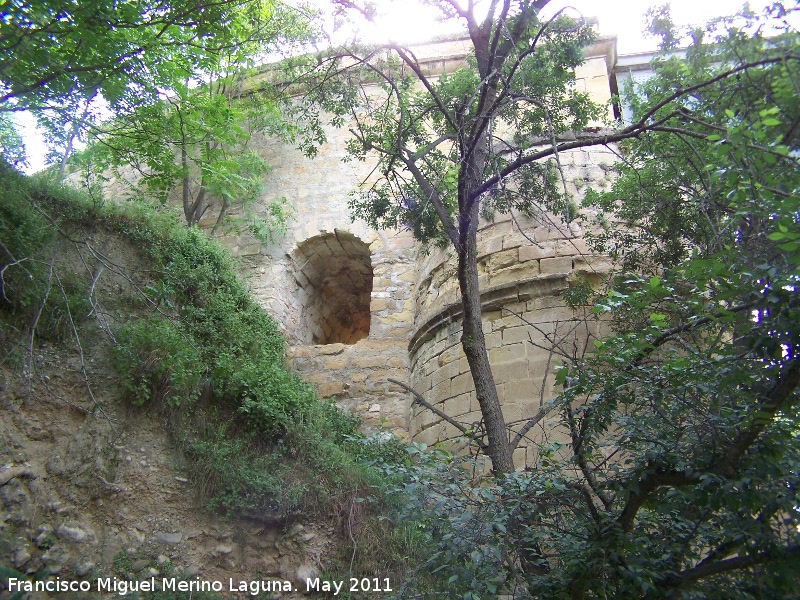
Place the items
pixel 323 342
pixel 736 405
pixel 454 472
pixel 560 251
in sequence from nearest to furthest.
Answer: pixel 736 405
pixel 454 472
pixel 560 251
pixel 323 342

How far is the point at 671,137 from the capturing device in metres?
5.61

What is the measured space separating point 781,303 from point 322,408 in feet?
17.7

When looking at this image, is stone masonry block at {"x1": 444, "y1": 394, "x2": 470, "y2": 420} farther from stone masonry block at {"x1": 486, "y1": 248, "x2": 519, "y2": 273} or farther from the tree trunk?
the tree trunk

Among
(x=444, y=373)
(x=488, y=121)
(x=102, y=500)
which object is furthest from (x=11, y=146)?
(x=444, y=373)

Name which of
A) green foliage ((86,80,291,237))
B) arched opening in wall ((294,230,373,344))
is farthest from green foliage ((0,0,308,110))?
arched opening in wall ((294,230,373,344))

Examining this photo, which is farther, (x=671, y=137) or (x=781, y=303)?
(x=671, y=137)

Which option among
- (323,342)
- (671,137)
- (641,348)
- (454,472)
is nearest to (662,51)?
(671,137)

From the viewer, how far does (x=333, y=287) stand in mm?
10844

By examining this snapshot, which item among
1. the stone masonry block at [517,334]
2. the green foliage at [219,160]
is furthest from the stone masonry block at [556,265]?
the green foliage at [219,160]

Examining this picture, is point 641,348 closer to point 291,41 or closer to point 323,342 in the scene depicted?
point 291,41

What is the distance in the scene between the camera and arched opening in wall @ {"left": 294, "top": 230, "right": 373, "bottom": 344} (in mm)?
9852

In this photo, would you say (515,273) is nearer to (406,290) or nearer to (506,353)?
(506,353)

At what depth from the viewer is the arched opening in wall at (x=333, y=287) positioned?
985cm

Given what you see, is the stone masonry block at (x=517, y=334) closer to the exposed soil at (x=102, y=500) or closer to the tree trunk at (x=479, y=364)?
the tree trunk at (x=479, y=364)
